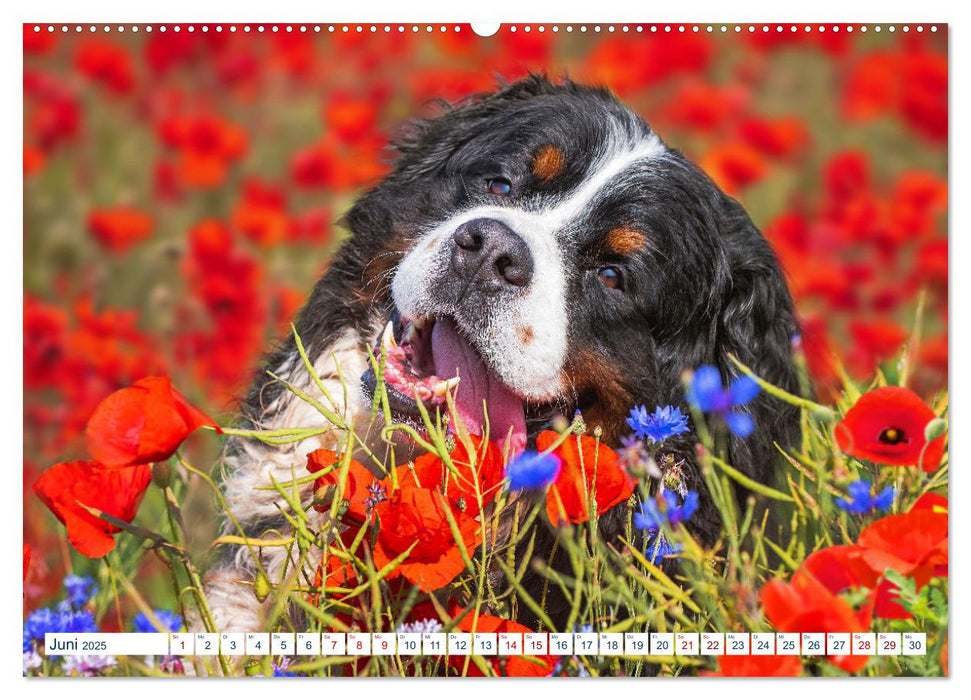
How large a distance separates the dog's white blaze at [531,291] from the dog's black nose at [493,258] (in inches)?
1.2

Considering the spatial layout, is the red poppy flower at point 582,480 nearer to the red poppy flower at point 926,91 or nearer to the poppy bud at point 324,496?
the poppy bud at point 324,496

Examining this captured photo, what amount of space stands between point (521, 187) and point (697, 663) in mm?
1146

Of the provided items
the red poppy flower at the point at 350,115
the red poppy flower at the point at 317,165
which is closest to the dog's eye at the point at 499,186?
the red poppy flower at the point at 350,115

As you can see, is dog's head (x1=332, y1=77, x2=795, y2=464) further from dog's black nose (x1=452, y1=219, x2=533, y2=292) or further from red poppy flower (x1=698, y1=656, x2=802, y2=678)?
red poppy flower (x1=698, y1=656, x2=802, y2=678)

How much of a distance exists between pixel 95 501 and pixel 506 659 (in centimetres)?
75

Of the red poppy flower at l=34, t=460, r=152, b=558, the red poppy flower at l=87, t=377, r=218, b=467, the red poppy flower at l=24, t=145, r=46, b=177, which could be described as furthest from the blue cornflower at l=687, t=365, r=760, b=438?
the red poppy flower at l=24, t=145, r=46, b=177

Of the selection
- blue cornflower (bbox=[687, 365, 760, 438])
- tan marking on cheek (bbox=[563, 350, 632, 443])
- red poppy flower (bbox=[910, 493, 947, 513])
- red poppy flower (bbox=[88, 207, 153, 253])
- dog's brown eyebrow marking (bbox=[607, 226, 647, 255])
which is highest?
red poppy flower (bbox=[88, 207, 153, 253])

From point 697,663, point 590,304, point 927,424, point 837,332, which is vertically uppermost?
point 837,332

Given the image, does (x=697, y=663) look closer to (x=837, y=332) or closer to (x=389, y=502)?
(x=389, y=502)

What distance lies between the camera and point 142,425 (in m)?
1.86

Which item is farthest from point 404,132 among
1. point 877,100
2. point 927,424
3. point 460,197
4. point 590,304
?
point 927,424

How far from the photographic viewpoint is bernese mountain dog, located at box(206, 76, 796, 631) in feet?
8.01

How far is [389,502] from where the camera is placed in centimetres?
200

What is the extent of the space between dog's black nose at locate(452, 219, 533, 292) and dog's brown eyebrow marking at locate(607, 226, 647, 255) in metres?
0.22
